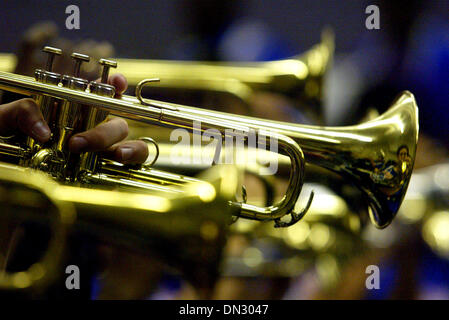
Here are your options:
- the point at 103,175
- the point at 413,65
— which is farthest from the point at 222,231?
the point at 413,65

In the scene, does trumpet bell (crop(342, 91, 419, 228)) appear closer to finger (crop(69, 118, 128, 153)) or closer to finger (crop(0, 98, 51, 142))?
finger (crop(69, 118, 128, 153))

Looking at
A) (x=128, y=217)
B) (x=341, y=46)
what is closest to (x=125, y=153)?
(x=128, y=217)

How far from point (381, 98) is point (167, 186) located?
1045 millimetres

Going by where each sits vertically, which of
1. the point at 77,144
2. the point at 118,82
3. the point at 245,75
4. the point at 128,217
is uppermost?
the point at 245,75

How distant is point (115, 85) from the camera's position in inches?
32.9

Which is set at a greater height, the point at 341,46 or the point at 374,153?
the point at 341,46

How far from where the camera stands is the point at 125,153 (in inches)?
31.7

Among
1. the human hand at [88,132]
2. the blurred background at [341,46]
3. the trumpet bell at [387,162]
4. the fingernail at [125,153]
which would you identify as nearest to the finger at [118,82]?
the human hand at [88,132]

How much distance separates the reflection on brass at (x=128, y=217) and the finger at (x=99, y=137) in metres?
0.07

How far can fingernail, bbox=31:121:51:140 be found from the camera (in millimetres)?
726

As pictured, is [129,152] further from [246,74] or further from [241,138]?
[246,74]

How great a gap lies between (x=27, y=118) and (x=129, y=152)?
174 mm

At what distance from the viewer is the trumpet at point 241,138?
0.76 metres

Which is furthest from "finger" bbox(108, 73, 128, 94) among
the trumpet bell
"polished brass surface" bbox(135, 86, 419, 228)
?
the trumpet bell
